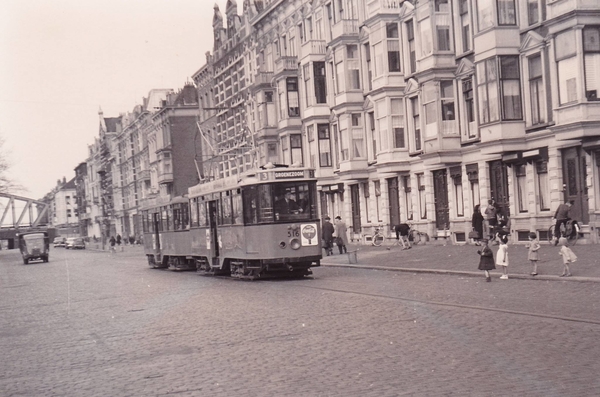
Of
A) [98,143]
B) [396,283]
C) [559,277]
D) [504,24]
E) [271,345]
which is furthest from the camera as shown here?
[98,143]

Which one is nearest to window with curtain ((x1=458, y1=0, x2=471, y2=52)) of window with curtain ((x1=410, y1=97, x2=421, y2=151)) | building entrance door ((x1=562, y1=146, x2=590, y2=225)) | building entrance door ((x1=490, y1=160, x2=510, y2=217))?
building entrance door ((x1=490, y1=160, x2=510, y2=217))

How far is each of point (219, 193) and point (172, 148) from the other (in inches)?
2796

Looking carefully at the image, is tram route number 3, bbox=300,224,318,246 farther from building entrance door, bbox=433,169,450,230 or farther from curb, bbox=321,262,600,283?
building entrance door, bbox=433,169,450,230

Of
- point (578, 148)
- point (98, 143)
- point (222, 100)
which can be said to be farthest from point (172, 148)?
point (578, 148)

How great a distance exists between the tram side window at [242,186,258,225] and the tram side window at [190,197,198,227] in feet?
21.2

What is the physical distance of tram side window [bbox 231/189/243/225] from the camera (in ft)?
90.0

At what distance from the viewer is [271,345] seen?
12.2 meters

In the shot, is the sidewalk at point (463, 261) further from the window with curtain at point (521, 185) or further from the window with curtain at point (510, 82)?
the window with curtain at point (510, 82)

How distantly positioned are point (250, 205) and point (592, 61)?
39.0 ft

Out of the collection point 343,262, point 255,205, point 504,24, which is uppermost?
point 504,24

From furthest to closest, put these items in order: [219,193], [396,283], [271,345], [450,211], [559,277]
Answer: [450,211]
[219,193]
[396,283]
[559,277]
[271,345]

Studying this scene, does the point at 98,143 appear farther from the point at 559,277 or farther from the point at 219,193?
the point at 559,277

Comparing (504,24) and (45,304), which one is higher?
(504,24)

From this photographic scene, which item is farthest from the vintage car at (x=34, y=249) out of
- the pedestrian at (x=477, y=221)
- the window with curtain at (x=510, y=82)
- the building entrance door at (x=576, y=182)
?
the building entrance door at (x=576, y=182)
